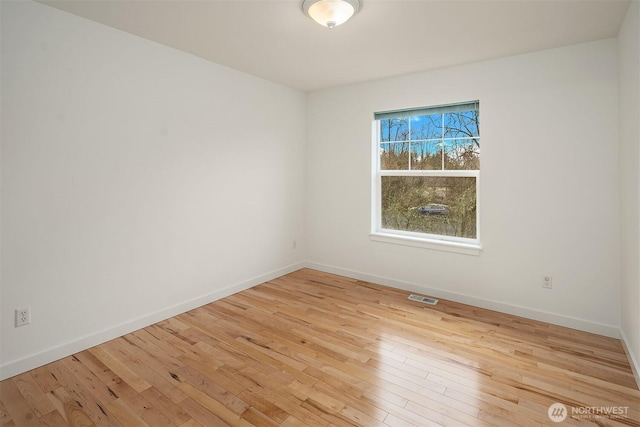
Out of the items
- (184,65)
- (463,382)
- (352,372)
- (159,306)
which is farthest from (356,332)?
(184,65)

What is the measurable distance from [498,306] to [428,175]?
1.54 metres

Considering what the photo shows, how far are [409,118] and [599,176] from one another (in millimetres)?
Answer: 1894

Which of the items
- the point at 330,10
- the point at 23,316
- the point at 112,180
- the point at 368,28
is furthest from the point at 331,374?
the point at 368,28

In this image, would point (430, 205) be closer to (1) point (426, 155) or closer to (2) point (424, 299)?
(1) point (426, 155)

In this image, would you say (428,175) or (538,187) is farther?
(428,175)

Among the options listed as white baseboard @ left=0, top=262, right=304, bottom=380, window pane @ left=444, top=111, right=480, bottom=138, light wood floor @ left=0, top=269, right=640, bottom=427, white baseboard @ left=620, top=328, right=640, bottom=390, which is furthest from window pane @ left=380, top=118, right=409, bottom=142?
white baseboard @ left=620, top=328, right=640, bottom=390

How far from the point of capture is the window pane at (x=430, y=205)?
364 cm

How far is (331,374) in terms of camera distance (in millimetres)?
2279

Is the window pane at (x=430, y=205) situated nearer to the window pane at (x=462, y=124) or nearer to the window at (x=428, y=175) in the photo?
the window at (x=428, y=175)

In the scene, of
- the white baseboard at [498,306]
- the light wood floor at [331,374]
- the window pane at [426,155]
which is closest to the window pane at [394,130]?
the window pane at [426,155]

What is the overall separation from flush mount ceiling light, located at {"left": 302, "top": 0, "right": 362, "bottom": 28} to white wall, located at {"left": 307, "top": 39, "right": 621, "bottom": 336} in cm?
167

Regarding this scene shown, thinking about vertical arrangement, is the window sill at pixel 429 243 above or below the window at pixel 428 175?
below

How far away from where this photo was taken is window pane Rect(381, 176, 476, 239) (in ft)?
11.9

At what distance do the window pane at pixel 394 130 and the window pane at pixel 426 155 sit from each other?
181 mm
